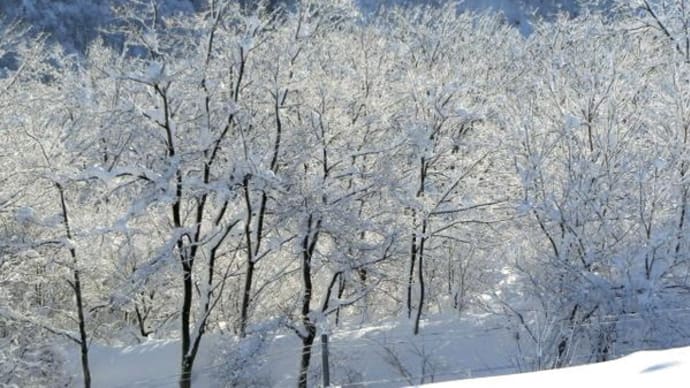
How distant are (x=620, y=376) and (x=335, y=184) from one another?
11944 mm

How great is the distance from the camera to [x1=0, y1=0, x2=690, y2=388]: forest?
13.8 meters

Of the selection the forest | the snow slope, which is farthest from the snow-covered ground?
the snow slope

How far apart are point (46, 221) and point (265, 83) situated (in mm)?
6204

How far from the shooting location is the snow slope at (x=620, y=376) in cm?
513

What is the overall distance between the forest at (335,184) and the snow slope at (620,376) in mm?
6074

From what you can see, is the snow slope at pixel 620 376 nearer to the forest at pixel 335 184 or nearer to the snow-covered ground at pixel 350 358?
the forest at pixel 335 184

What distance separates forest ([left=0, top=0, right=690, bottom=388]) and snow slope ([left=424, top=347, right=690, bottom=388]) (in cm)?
607

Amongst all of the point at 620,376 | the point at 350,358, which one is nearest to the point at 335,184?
the point at 350,358

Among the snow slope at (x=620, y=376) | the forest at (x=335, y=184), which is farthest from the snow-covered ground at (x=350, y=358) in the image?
the snow slope at (x=620, y=376)

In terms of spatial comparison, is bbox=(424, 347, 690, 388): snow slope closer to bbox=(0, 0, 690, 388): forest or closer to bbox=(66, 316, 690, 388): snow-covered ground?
bbox=(0, 0, 690, 388): forest

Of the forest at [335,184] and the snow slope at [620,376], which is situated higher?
the forest at [335,184]

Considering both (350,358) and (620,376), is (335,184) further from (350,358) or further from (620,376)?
(620,376)

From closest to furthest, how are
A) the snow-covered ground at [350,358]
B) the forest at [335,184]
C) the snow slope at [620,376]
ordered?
the snow slope at [620,376]
the forest at [335,184]
the snow-covered ground at [350,358]

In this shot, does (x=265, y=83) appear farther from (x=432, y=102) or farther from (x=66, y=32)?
(x=66, y=32)
